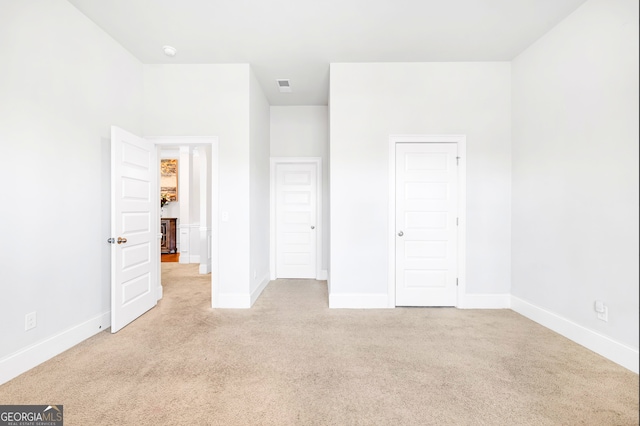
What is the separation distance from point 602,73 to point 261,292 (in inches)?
158

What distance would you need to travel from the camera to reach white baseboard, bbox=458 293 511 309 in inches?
130

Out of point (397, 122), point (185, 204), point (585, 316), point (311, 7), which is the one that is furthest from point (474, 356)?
point (185, 204)

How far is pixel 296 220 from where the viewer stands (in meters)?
4.74

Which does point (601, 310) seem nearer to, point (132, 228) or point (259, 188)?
point (259, 188)

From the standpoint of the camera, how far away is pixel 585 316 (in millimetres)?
2414

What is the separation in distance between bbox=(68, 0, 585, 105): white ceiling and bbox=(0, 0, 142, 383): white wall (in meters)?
0.44

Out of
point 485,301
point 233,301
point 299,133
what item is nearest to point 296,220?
point 299,133

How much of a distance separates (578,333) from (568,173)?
4.75 feet

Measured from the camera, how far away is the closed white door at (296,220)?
474 cm

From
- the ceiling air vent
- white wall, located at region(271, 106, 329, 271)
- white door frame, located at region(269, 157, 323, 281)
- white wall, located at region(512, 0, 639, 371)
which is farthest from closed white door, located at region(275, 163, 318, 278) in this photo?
white wall, located at region(512, 0, 639, 371)

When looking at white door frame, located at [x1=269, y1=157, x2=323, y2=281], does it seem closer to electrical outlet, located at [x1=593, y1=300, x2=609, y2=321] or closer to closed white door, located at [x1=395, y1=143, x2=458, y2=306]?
closed white door, located at [x1=395, y1=143, x2=458, y2=306]

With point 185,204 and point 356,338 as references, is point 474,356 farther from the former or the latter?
point 185,204

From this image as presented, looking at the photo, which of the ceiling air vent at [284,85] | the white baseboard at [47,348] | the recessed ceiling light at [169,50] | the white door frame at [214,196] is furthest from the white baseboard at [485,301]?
the recessed ceiling light at [169,50]

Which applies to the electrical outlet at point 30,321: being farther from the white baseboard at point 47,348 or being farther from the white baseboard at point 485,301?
the white baseboard at point 485,301
